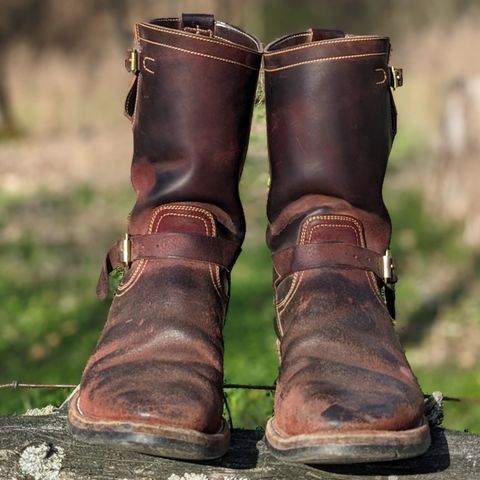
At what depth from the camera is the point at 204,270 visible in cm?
177

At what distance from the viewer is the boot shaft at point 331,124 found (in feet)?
6.01

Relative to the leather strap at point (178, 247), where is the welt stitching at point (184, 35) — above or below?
above

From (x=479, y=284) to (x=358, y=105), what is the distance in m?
3.96

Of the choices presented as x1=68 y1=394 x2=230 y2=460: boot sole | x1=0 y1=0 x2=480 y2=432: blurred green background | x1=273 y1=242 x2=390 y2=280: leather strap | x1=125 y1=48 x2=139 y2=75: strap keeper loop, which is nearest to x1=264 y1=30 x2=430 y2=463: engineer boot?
x1=273 y1=242 x2=390 y2=280: leather strap

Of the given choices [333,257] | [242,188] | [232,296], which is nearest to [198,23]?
[333,257]

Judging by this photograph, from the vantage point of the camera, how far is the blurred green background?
4.31 m

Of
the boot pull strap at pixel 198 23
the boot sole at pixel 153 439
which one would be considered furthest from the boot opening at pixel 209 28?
the boot sole at pixel 153 439

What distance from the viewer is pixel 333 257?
5.77ft

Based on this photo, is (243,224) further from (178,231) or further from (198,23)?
(198,23)

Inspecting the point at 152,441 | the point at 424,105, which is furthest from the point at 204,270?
the point at 424,105

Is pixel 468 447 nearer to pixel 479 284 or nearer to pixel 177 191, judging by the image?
pixel 177 191

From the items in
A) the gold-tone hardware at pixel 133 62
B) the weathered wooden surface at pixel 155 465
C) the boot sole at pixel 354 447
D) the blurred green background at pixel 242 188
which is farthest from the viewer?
the blurred green background at pixel 242 188

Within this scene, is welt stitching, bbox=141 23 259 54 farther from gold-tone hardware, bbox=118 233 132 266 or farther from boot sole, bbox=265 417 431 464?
boot sole, bbox=265 417 431 464

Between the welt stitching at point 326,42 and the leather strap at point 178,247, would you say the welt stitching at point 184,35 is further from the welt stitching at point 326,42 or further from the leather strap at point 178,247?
the leather strap at point 178,247
